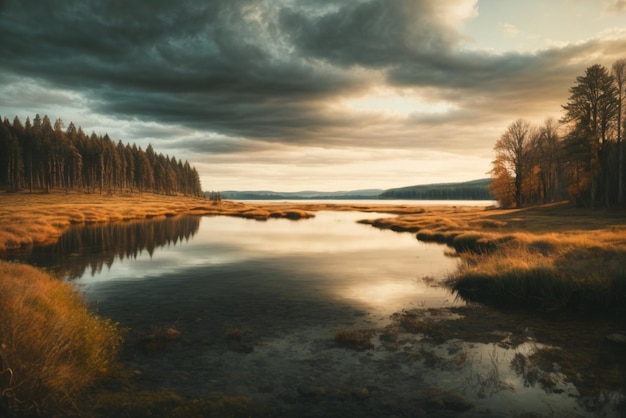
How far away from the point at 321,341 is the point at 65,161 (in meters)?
138

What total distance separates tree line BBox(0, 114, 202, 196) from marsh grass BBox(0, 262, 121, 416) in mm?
120668

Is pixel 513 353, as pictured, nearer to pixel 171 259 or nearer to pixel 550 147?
pixel 171 259

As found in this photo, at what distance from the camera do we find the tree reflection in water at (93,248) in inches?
1068

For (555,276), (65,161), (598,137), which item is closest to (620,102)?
(598,137)

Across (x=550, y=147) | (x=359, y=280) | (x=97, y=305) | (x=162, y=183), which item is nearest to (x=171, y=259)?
(x=97, y=305)

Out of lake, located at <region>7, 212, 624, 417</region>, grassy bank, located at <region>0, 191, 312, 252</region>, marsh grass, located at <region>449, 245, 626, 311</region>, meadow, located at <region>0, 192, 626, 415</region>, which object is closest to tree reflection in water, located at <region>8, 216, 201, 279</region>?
lake, located at <region>7, 212, 624, 417</region>

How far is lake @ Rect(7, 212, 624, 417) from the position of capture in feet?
30.3

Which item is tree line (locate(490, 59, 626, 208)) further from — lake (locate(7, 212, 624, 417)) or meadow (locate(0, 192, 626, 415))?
lake (locate(7, 212, 624, 417))

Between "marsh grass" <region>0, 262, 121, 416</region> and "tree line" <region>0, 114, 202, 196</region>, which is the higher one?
"tree line" <region>0, 114, 202, 196</region>

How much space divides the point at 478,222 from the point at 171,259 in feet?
134

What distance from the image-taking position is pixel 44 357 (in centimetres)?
791

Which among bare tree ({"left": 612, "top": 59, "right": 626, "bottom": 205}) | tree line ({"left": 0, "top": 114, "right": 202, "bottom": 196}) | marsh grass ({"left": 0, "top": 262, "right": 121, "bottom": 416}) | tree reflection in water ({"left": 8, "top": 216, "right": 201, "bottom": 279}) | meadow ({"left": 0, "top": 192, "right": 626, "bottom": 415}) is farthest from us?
tree line ({"left": 0, "top": 114, "right": 202, "bottom": 196})

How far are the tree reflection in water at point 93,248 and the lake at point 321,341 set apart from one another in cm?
41

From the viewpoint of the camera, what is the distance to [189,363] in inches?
440
